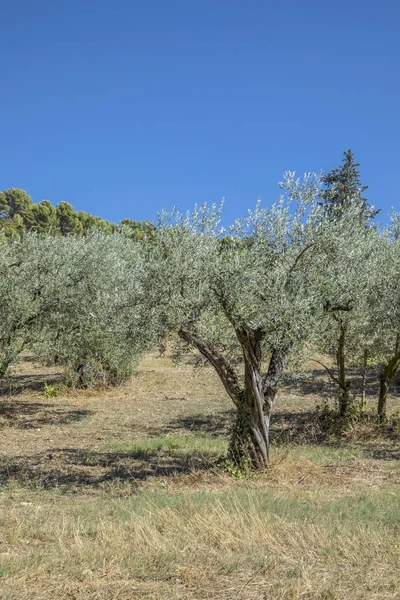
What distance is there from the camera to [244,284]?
34.4ft

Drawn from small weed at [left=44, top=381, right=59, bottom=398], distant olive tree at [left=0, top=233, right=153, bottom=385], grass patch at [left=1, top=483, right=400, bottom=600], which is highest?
distant olive tree at [left=0, top=233, right=153, bottom=385]

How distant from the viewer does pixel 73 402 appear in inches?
967

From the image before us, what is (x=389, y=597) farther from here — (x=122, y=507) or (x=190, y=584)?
(x=122, y=507)

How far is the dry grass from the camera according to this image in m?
6.00

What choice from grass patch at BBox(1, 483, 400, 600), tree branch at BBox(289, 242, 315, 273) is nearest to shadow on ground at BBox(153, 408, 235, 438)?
tree branch at BBox(289, 242, 315, 273)

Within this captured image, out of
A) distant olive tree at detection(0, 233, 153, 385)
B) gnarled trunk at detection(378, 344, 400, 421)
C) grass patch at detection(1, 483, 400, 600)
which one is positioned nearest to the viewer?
grass patch at detection(1, 483, 400, 600)

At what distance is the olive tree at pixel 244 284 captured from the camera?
416 inches

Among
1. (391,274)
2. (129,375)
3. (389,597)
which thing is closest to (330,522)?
(389,597)

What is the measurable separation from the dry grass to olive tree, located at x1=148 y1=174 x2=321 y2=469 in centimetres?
265

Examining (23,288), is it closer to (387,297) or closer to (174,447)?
(174,447)

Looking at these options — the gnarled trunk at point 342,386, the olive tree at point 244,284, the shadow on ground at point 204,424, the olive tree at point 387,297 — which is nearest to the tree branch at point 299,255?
the olive tree at point 244,284

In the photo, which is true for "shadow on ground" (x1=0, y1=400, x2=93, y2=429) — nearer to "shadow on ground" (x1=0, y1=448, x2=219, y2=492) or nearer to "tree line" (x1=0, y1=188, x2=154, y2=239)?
"shadow on ground" (x1=0, y1=448, x2=219, y2=492)

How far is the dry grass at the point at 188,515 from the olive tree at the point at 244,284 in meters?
2.65

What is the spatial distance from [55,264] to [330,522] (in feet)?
43.9
